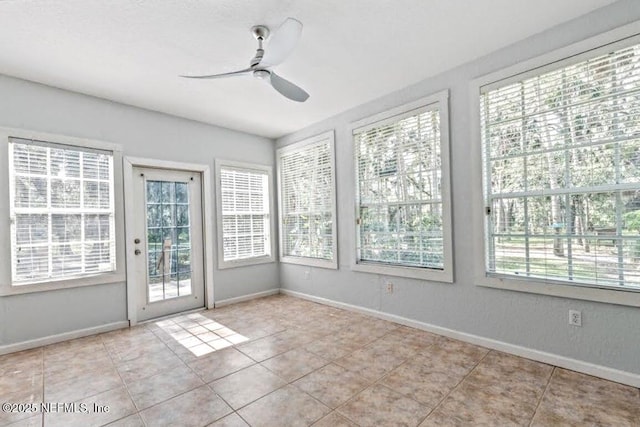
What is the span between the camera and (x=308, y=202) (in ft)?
15.5

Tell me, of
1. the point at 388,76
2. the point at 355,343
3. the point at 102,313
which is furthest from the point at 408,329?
the point at 102,313

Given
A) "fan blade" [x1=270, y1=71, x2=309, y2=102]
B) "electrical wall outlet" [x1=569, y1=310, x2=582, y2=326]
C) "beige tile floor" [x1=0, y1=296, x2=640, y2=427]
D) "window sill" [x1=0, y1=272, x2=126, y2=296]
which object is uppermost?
"fan blade" [x1=270, y1=71, x2=309, y2=102]

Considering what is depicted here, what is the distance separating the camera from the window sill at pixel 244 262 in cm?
449

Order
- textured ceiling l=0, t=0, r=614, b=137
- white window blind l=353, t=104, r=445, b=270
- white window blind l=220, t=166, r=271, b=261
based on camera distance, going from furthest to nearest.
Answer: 1. white window blind l=220, t=166, r=271, b=261
2. white window blind l=353, t=104, r=445, b=270
3. textured ceiling l=0, t=0, r=614, b=137

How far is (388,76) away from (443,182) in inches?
49.7

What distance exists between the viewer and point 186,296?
4215 millimetres

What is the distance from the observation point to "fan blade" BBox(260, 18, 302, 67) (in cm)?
190

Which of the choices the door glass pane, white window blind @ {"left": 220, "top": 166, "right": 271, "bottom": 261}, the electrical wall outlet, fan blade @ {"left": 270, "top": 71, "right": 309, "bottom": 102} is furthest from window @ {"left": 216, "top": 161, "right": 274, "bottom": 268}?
the electrical wall outlet

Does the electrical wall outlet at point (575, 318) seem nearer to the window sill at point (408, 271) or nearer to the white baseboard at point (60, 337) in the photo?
the window sill at point (408, 271)

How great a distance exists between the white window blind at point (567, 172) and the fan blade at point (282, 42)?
191 cm

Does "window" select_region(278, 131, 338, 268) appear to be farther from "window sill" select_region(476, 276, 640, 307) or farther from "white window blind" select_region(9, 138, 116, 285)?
"white window blind" select_region(9, 138, 116, 285)

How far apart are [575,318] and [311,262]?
310 centimetres

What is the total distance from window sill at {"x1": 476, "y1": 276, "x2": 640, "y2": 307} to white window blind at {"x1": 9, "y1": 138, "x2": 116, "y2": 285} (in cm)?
415

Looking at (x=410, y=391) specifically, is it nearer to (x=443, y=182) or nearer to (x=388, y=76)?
(x=443, y=182)
